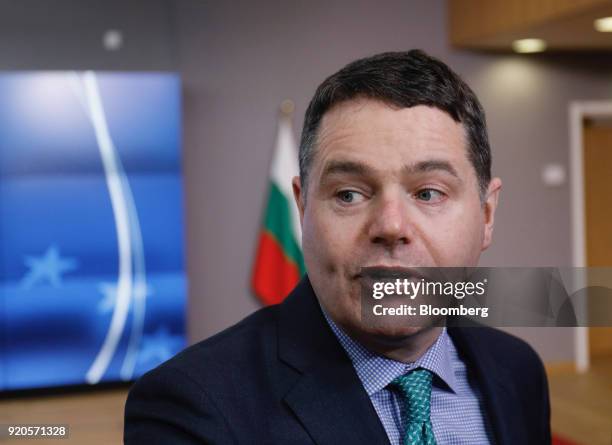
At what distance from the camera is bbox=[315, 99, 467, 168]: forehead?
2.67ft

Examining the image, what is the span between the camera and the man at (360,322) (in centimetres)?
81

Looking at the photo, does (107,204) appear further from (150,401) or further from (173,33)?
(150,401)

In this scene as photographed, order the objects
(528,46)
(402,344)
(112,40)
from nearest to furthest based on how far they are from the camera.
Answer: (402,344), (112,40), (528,46)

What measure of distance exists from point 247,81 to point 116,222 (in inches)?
54.8

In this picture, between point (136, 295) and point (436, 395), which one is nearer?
point (436, 395)

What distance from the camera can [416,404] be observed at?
0.94 meters

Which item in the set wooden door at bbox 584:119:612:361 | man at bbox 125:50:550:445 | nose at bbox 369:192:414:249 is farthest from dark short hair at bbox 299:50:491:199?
wooden door at bbox 584:119:612:361

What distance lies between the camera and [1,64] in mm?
5148

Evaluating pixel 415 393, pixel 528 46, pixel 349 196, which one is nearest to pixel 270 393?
pixel 415 393

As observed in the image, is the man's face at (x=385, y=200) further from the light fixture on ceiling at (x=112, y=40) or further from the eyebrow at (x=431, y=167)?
the light fixture on ceiling at (x=112, y=40)

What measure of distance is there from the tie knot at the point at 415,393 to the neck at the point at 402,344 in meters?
0.02

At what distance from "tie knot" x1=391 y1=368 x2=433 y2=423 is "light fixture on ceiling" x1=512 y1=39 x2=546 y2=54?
5.38 metres

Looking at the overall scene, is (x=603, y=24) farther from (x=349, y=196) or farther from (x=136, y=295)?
(x=349, y=196)

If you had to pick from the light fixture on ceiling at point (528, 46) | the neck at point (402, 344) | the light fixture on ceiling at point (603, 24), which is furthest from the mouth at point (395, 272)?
the light fixture on ceiling at point (528, 46)
